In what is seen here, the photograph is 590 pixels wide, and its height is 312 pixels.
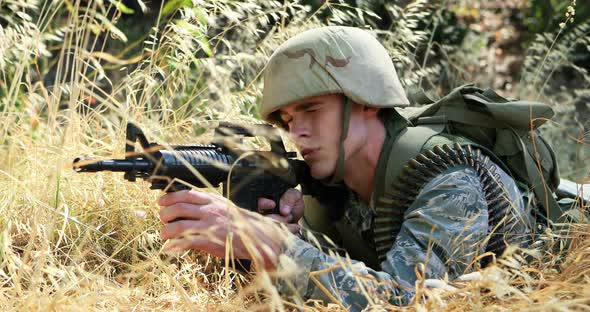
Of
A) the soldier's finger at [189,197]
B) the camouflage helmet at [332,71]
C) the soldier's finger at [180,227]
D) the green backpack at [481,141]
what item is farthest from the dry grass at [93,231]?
the camouflage helmet at [332,71]

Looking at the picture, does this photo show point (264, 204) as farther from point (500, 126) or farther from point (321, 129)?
point (500, 126)

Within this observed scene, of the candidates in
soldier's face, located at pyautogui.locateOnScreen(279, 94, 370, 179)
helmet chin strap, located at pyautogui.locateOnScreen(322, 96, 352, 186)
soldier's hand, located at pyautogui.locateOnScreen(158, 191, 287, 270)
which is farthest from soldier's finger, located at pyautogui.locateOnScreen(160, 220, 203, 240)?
helmet chin strap, located at pyautogui.locateOnScreen(322, 96, 352, 186)

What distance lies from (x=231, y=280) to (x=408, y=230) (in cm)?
84

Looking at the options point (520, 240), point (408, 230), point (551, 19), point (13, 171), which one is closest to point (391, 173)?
point (408, 230)

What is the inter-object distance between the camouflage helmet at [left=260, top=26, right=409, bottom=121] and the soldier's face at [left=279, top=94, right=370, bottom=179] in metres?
0.07

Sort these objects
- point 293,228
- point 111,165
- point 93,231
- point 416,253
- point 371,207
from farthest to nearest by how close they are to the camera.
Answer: point 93,231, point 371,207, point 293,228, point 416,253, point 111,165

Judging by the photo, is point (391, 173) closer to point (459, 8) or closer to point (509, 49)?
point (459, 8)

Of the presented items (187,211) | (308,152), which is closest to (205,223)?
(187,211)

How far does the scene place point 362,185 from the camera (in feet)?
10.5

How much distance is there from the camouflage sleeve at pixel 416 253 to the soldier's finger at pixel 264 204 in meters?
0.42

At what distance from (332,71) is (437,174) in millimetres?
545

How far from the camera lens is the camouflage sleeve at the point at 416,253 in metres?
2.53

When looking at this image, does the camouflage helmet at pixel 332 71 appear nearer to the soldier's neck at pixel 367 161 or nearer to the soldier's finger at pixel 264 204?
the soldier's neck at pixel 367 161

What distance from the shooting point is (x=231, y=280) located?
319 cm
